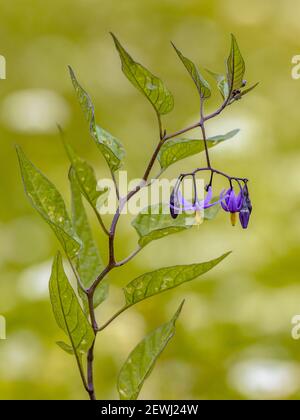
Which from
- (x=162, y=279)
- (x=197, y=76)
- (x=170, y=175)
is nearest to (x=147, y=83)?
(x=197, y=76)

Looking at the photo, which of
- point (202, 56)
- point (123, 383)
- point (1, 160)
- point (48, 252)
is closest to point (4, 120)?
point (1, 160)

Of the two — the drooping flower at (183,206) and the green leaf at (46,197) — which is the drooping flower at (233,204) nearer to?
the drooping flower at (183,206)

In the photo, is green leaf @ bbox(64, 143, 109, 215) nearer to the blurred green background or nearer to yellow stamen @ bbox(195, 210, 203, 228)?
yellow stamen @ bbox(195, 210, 203, 228)

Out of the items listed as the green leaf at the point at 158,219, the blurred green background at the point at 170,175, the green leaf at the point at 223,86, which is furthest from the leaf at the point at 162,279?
the blurred green background at the point at 170,175

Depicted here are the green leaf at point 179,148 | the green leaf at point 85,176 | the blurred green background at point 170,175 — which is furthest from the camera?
the blurred green background at point 170,175

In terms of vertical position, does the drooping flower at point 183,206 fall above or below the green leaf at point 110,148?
below

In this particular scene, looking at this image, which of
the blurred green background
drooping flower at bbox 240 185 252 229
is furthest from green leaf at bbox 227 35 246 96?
the blurred green background
